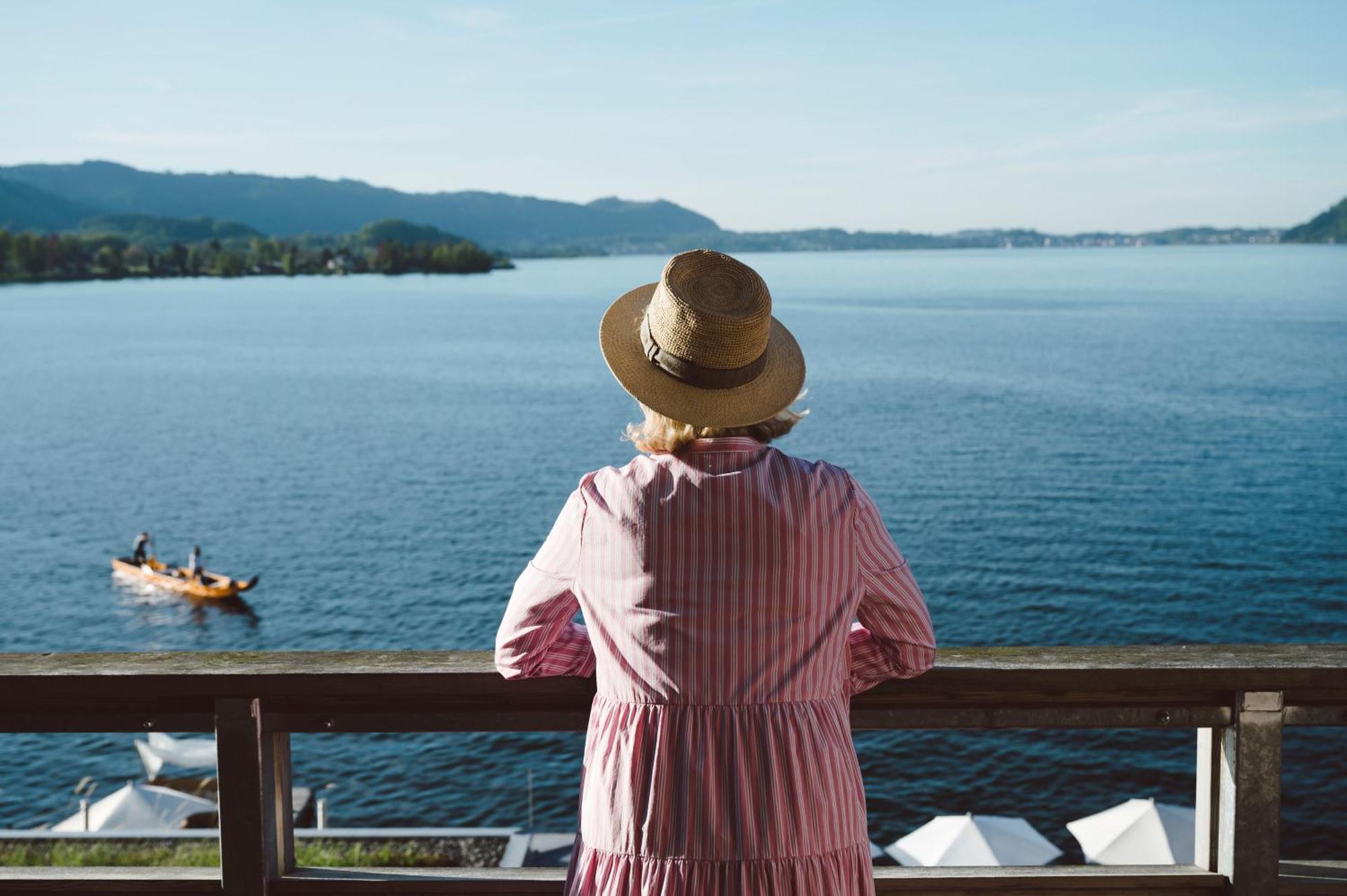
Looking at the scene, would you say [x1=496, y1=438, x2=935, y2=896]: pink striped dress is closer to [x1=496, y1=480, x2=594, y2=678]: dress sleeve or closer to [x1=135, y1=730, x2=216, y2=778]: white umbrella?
[x1=496, y1=480, x2=594, y2=678]: dress sleeve

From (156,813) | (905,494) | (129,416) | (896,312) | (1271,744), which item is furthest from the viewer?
(896,312)

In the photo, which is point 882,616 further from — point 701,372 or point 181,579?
point 181,579

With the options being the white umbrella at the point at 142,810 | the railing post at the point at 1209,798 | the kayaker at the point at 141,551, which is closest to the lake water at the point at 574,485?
the kayaker at the point at 141,551

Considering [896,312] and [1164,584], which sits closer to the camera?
[1164,584]

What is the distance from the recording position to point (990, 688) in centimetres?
205

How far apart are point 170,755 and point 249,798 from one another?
68.5ft

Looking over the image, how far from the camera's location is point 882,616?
1.87 metres

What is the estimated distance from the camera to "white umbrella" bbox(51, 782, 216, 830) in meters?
17.2

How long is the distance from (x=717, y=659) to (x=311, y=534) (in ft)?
128

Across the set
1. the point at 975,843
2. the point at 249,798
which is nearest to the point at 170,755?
the point at 975,843

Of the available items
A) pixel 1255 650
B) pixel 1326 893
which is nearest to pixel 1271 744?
pixel 1255 650

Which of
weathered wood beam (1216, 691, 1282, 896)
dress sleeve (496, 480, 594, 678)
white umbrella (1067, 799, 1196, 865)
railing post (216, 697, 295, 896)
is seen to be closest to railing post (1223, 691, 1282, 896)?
weathered wood beam (1216, 691, 1282, 896)

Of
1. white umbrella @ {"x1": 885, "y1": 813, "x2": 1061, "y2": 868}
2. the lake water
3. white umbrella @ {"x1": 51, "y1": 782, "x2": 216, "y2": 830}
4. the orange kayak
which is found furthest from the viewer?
the orange kayak

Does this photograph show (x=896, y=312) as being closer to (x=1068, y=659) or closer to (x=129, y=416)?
(x=129, y=416)
